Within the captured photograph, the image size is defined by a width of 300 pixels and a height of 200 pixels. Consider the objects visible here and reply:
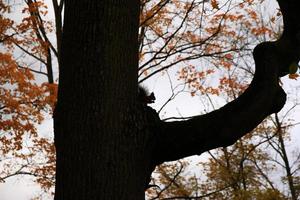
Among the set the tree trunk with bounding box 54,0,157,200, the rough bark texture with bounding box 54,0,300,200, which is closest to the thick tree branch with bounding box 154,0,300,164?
the rough bark texture with bounding box 54,0,300,200

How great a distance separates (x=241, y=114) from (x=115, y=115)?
693mm

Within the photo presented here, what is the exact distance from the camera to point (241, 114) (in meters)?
2.14

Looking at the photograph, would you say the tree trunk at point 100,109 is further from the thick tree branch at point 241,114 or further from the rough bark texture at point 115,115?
the thick tree branch at point 241,114

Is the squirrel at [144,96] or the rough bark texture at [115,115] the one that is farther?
the squirrel at [144,96]

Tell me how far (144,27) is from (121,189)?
785cm

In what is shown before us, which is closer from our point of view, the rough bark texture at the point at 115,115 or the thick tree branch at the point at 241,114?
the rough bark texture at the point at 115,115

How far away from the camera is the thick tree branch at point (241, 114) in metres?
2.10

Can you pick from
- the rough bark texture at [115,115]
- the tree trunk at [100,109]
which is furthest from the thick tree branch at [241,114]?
the tree trunk at [100,109]

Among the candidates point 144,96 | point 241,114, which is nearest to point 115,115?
point 144,96

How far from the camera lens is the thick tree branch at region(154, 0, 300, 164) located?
6.88ft

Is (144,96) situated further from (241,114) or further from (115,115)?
(241,114)

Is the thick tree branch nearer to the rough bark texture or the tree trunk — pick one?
the rough bark texture

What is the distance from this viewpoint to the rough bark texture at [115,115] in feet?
6.13

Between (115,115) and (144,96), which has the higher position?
(144,96)
